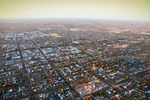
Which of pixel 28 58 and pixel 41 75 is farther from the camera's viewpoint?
pixel 28 58

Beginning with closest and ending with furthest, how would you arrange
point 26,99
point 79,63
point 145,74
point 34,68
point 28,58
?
point 26,99
point 145,74
point 34,68
point 79,63
point 28,58

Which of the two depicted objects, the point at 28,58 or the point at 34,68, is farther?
the point at 28,58

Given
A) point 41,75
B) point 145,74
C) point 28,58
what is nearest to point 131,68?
point 145,74

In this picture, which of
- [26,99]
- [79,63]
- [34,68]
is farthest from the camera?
[79,63]

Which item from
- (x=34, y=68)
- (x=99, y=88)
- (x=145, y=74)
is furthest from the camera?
(x=34, y=68)

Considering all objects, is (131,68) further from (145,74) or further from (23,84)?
(23,84)

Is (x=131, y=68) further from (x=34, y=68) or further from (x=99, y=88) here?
(x=34, y=68)

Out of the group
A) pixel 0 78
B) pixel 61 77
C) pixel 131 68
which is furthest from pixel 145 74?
pixel 0 78

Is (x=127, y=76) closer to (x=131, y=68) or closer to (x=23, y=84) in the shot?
(x=131, y=68)

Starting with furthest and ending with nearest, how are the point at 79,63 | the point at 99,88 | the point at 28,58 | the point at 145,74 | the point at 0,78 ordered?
the point at 28,58 → the point at 79,63 → the point at 145,74 → the point at 0,78 → the point at 99,88
